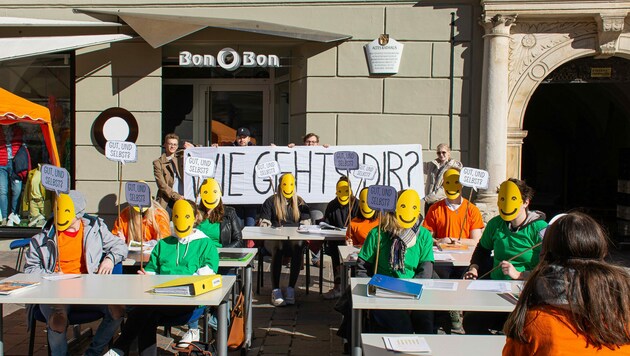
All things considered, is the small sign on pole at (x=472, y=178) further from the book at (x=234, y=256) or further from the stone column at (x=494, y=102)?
the stone column at (x=494, y=102)

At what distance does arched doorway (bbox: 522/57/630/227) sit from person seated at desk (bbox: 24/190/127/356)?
892 centimetres

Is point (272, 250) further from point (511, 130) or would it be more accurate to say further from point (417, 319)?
point (511, 130)

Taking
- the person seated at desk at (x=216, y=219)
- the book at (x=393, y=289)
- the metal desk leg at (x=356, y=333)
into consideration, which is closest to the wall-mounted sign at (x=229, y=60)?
the person seated at desk at (x=216, y=219)

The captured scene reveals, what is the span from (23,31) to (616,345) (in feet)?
31.2

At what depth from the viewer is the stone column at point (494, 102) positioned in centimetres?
891

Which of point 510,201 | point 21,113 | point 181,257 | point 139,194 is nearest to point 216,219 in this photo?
point 139,194

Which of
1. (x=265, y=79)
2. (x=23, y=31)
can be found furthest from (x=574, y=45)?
(x=23, y=31)

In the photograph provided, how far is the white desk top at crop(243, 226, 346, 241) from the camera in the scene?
6449mm

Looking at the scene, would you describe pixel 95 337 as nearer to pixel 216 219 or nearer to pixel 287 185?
pixel 216 219

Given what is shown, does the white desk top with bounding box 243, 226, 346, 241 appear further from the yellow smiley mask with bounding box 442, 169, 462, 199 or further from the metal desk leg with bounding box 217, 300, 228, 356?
the metal desk leg with bounding box 217, 300, 228, 356

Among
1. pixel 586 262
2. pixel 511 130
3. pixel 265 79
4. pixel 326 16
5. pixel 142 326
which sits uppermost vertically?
pixel 326 16

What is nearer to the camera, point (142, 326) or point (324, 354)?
point (142, 326)

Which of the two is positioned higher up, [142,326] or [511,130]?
[511,130]

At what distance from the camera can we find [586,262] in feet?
7.39
